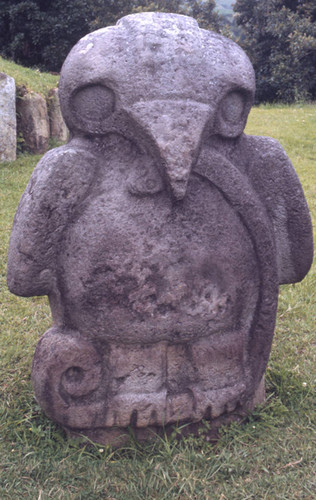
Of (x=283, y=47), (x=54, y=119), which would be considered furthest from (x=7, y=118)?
(x=283, y=47)

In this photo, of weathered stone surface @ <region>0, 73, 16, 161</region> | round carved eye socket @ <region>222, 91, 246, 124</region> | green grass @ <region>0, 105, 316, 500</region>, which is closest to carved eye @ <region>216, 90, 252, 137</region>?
round carved eye socket @ <region>222, 91, 246, 124</region>

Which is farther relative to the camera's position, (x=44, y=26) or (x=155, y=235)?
(x=44, y=26)

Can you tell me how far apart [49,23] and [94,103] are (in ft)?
38.2

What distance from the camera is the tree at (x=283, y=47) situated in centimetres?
1155

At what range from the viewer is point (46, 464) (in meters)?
2.06

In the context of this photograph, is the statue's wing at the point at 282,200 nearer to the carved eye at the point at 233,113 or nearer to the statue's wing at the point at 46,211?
the carved eye at the point at 233,113

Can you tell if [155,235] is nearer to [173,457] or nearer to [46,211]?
[46,211]

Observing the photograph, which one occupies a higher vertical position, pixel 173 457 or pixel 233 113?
pixel 233 113

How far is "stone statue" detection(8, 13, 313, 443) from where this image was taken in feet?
5.87

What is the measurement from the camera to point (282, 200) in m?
2.09

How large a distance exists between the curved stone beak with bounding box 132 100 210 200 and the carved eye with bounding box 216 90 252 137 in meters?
0.11

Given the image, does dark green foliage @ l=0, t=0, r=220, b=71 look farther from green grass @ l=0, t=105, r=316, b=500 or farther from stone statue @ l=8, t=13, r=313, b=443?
stone statue @ l=8, t=13, r=313, b=443

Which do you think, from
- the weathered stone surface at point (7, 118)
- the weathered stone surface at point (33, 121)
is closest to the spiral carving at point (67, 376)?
the weathered stone surface at point (7, 118)

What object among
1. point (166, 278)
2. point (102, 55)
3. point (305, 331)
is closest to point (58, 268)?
point (166, 278)
